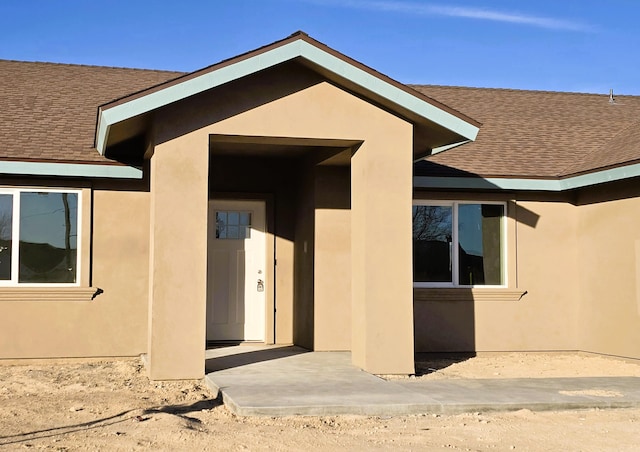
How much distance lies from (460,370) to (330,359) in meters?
1.78

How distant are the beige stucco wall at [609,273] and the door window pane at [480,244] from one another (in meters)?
1.37

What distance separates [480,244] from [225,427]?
743 cm

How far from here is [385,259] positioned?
1038 cm

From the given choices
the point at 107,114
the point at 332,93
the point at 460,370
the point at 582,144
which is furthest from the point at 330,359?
the point at 582,144

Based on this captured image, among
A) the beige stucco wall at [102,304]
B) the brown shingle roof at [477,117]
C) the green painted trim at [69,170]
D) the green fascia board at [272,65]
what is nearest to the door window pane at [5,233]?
the beige stucco wall at [102,304]

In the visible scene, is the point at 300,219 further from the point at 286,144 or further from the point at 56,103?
the point at 56,103

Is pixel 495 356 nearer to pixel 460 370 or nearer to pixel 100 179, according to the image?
pixel 460 370

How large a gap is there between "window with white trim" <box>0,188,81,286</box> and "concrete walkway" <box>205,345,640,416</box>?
2958 mm

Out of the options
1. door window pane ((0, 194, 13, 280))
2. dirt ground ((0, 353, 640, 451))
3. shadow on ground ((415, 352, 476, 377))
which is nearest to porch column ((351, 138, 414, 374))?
shadow on ground ((415, 352, 476, 377))

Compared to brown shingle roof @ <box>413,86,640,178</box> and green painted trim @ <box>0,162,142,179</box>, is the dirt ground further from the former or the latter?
brown shingle roof @ <box>413,86,640,178</box>

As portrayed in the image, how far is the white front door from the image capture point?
13898mm

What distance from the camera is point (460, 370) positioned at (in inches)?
451

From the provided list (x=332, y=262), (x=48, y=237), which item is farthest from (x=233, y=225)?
(x=48, y=237)

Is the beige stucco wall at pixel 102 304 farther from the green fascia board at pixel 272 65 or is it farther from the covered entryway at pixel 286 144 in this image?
the green fascia board at pixel 272 65
